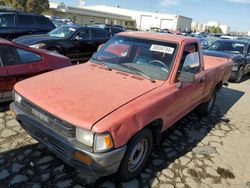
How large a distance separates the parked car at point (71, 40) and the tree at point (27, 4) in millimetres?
31819

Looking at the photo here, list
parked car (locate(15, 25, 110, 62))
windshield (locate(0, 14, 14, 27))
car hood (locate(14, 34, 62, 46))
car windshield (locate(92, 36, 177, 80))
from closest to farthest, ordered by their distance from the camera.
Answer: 1. car windshield (locate(92, 36, 177, 80))
2. car hood (locate(14, 34, 62, 46))
3. parked car (locate(15, 25, 110, 62))
4. windshield (locate(0, 14, 14, 27))

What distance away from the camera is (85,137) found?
2.71m

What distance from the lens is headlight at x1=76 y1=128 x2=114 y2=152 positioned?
8.71ft

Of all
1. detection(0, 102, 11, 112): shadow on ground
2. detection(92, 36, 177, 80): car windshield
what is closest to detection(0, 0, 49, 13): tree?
detection(0, 102, 11, 112): shadow on ground

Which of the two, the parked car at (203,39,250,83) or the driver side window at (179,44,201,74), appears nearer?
the driver side window at (179,44,201,74)

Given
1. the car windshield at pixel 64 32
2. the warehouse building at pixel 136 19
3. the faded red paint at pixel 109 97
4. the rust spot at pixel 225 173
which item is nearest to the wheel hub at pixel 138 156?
the faded red paint at pixel 109 97

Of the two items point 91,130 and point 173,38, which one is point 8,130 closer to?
point 91,130

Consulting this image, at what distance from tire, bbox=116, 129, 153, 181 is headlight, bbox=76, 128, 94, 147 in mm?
539

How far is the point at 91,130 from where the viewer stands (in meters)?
2.64

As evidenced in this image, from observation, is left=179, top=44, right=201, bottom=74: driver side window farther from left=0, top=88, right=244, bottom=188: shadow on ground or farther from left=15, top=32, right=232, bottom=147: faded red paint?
left=0, top=88, right=244, bottom=188: shadow on ground

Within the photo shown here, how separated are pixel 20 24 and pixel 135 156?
10603 mm

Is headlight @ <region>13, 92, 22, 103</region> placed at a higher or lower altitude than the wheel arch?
higher

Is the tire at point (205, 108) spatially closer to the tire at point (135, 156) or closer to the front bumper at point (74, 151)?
the tire at point (135, 156)

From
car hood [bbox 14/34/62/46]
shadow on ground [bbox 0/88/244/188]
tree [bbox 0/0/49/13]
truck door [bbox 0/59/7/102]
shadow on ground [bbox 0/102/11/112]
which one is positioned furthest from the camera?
tree [bbox 0/0/49/13]
